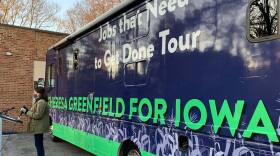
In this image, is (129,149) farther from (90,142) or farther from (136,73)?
(90,142)

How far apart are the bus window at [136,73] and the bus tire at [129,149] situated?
91cm

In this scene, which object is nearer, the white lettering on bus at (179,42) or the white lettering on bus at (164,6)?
the white lettering on bus at (179,42)

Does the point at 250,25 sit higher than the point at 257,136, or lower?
higher

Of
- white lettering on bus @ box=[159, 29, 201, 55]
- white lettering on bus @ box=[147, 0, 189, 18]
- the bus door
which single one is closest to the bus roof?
white lettering on bus @ box=[147, 0, 189, 18]

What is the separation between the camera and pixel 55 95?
10359 mm

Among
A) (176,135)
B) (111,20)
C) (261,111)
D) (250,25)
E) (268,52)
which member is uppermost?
(111,20)

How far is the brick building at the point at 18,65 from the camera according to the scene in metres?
13.8

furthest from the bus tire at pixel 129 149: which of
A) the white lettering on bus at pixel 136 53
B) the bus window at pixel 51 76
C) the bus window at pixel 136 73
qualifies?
the bus window at pixel 51 76

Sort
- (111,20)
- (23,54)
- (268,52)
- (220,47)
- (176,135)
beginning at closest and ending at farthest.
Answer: (268,52) < (220,47) < (176,135) < (111,20) < (23,54)

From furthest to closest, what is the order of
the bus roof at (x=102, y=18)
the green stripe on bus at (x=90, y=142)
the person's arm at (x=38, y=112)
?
the person's arm at (x=38, y=112), the green stripe on bus at (x=90, y=142), the bus roof at (x=102, y=18)

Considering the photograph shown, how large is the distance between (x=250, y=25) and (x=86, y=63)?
4786 millimetres

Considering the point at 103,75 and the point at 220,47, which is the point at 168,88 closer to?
the point at 220,47

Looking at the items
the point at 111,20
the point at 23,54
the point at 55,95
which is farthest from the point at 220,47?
the point at 23,54

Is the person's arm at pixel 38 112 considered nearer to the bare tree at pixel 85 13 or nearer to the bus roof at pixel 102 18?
the bus roof at pixel 102 18
